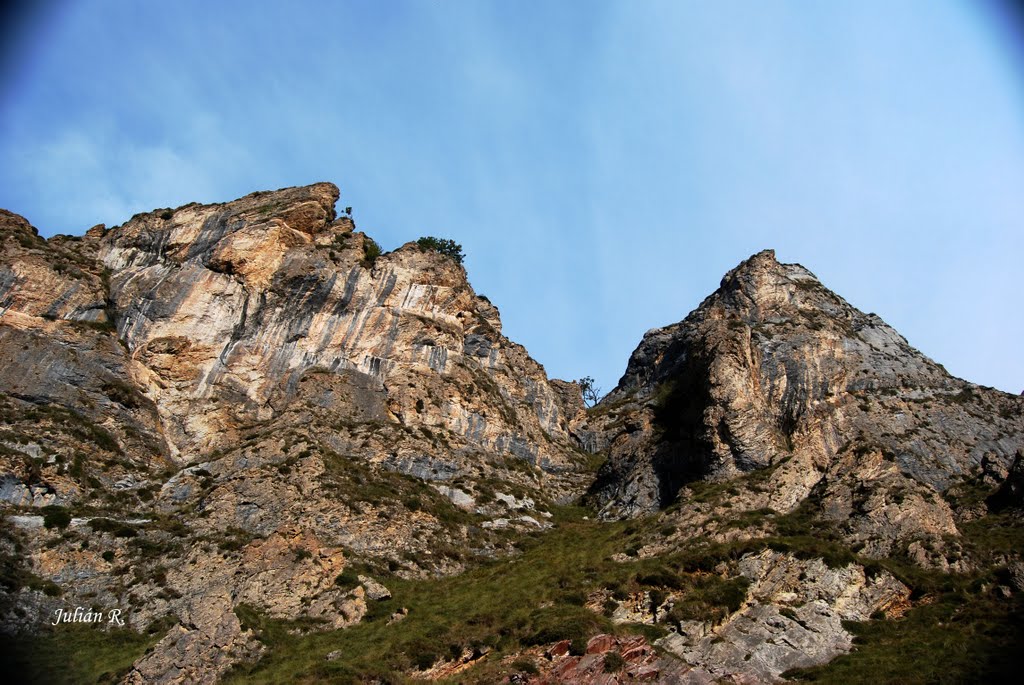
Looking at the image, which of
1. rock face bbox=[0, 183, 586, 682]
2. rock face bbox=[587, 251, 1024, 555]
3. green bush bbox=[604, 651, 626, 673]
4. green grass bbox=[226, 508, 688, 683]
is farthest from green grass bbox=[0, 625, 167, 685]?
rock face bbox=[587, 251, 1024, 555]

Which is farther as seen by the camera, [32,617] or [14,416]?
[14,416]

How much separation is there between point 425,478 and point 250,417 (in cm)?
1860

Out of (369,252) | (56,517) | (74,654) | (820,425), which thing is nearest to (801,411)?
(820,425)

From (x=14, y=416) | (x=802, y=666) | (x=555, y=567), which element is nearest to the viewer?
(x=802, y=666)

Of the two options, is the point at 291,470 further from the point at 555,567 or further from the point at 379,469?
the point at 555,567

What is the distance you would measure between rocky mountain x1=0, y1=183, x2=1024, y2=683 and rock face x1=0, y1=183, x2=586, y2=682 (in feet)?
0.94

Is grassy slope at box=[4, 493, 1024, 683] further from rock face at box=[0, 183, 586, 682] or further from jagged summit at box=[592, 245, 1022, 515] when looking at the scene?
jagged summit at box=[592, 245, 1022, 515]

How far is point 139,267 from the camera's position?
8406 centimetres

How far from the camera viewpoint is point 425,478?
70.1 metres

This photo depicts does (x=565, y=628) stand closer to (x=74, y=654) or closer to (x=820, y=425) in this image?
(x=74, y=654)

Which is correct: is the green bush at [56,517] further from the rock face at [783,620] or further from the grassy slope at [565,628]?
the rock face at [783,620]

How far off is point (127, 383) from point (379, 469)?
25.7m

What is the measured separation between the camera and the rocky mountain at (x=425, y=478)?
4138cm

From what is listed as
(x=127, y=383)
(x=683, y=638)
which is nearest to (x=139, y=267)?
(x=127, y=383)
